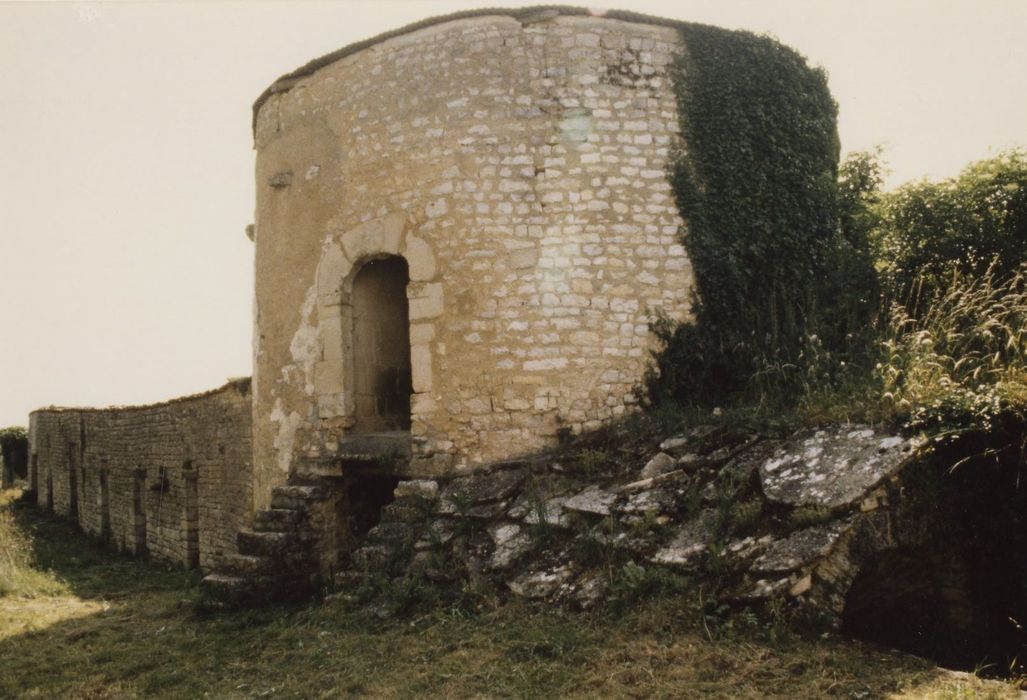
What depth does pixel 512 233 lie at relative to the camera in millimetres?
7684

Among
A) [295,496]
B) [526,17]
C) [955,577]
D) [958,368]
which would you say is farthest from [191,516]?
[958,368]

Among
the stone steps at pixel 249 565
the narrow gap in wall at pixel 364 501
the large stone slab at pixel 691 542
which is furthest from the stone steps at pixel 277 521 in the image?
the large stone slab at pixel 691 542

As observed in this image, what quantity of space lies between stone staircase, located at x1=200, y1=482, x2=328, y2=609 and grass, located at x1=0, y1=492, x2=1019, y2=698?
11.1 inches

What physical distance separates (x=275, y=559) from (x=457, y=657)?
3.20 m

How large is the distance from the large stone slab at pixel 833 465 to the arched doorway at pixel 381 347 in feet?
15.8

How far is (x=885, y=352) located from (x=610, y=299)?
262 centimetres

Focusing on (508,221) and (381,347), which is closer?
(508,221)

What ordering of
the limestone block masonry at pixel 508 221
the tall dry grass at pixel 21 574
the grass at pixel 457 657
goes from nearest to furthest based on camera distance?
the grass at pixel 457 657, the limestone block masonry at pixel 508 221, the tall dry grass at pixel 21 574

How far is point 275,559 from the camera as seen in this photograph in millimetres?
7531

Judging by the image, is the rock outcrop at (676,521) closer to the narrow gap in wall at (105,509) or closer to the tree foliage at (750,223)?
the tree foliage at (750,223)

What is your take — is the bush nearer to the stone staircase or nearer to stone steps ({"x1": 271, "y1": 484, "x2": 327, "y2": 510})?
stone steps ({"x1": 271, "y1": 484, "x2": 327, "y2": 510})

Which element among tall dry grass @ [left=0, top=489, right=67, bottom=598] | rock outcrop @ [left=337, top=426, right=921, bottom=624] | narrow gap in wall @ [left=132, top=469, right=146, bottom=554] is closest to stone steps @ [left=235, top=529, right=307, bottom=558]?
rock outcrop @ [left=337, top=426, right=921, bottom=624]

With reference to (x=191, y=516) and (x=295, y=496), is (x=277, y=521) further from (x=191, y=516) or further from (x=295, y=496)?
(x=191, y=516)

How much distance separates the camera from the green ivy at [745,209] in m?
7.81
